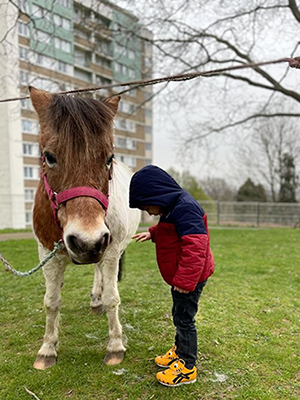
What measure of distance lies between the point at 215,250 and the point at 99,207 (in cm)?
751

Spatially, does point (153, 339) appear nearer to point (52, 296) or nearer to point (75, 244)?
point (52, 296)

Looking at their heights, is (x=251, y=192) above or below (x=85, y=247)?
below

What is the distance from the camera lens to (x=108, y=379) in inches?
97.1

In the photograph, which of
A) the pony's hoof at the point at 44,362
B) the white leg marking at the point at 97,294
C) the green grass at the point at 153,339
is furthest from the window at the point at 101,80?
the pony's hoof at the point at 44,362

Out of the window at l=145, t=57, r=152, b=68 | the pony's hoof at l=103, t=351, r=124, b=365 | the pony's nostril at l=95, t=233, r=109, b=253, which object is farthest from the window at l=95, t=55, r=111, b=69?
the pony's nostril at l=95, t=233, r=109, b=253

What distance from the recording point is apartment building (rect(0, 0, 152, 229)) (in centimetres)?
943

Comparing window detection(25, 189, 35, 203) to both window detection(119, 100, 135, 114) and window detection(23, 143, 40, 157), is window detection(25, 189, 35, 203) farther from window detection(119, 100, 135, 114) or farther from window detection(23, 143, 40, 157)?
window detection(119, 100, 135, 114)

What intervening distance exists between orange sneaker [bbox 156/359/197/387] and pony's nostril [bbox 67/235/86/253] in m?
1.36

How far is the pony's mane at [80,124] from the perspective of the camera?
1.92 meters

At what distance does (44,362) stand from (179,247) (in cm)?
162

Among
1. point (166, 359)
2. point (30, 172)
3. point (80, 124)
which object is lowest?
point (166, 359)

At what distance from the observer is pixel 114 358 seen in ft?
8.97

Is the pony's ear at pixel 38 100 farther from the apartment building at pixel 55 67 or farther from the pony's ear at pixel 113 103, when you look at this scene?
the apartment building at pixel 55 67

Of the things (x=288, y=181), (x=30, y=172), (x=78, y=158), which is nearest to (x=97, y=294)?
(x=78, y=158)
